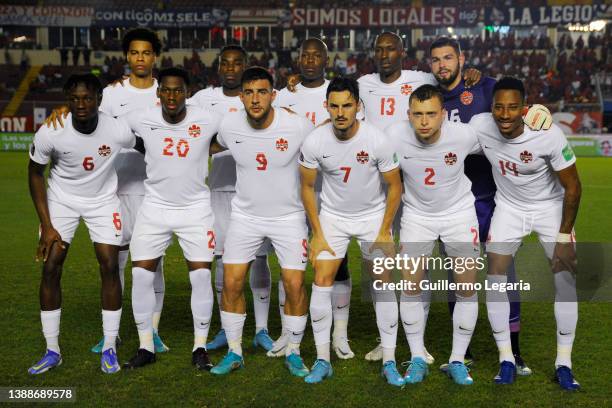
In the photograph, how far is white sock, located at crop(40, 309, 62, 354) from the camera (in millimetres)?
6383

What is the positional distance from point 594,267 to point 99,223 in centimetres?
715

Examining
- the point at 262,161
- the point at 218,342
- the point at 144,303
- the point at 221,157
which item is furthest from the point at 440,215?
the point at 144,303

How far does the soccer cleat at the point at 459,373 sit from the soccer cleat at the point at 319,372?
3.14ft

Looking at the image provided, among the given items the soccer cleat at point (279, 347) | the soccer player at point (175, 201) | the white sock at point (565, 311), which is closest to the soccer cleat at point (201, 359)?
the soccer player at point (175, 201)

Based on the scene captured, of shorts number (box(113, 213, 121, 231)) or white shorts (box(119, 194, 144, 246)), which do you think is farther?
white shorts (box(119, 194, 144, 246))

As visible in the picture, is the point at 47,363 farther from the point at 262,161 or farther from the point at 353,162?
the point at 353,162

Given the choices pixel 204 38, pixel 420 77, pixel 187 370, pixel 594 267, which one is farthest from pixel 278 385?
pixel 204 38

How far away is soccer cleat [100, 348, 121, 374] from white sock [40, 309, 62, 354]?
0.43 meters

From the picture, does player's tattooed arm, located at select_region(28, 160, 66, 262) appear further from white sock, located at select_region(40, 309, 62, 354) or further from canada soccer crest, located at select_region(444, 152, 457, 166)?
canada soccer crest, located at select_region(444, 152, 457, 166)

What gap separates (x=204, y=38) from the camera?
4153cm

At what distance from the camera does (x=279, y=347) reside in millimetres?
6891

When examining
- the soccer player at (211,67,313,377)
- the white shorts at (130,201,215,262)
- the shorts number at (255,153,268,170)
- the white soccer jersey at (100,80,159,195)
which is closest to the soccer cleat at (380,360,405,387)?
the soccer player at (211,67,313,377)

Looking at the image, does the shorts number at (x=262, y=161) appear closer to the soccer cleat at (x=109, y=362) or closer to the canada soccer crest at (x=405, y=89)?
the canada soccer crest at (x=405, y=89)

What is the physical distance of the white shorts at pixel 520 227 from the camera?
6.15m
